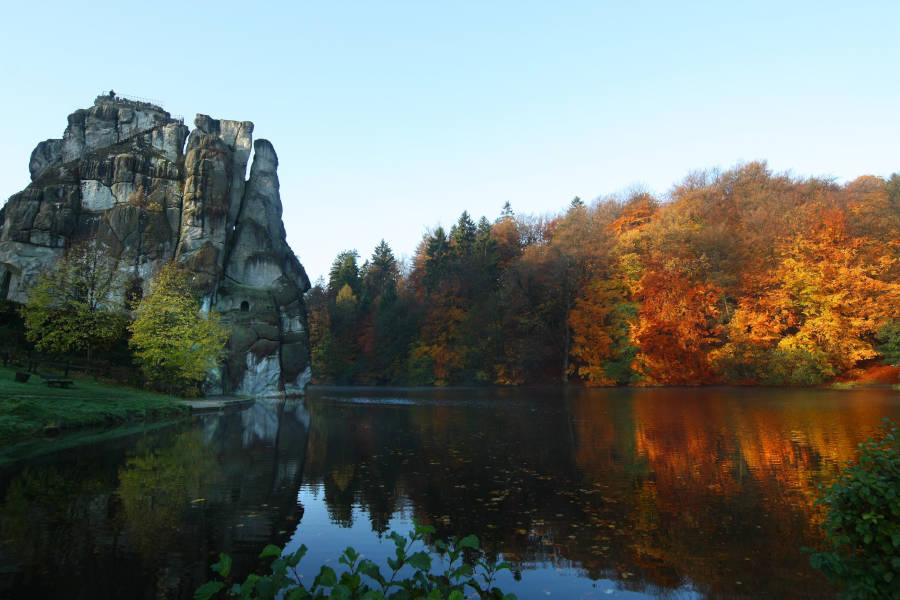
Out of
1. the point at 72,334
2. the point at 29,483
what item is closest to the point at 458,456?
the point at 29,483

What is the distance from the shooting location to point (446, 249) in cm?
8712

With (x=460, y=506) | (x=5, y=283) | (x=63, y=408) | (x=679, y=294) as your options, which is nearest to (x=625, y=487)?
(x=460, y=506)

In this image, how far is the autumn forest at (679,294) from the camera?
43.7 m

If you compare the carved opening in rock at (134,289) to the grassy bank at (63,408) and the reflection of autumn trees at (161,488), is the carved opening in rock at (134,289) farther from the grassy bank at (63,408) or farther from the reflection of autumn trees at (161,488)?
the reflection of autumn trees at (161,488)

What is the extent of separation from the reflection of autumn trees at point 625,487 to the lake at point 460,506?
41 mm

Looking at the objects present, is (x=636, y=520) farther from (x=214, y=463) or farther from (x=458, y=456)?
(x=214, y=463)

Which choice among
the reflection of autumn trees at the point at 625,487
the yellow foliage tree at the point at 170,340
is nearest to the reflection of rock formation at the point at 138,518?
the reflection of autumn trees at the point at 625,487

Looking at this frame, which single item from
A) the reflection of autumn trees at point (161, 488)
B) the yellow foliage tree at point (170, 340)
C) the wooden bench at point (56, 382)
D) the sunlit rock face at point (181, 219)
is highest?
the sunlit rock face at point (181, 219)

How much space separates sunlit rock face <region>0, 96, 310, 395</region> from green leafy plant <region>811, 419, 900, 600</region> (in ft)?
148

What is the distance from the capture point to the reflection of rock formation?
5.77 metres

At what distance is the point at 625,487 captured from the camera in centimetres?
1005

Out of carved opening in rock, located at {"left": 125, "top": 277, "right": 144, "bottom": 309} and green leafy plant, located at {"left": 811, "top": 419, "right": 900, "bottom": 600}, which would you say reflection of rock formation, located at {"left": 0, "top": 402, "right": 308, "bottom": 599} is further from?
carved opening in rock, located at {"left": 125, "top": 277, "right": 144, "bottom": 309}

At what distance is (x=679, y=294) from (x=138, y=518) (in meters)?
50.5

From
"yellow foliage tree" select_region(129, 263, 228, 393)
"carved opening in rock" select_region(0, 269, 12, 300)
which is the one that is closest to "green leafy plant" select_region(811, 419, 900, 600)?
"yellow foliage tree" select_region(129, 263, 228, 393)
